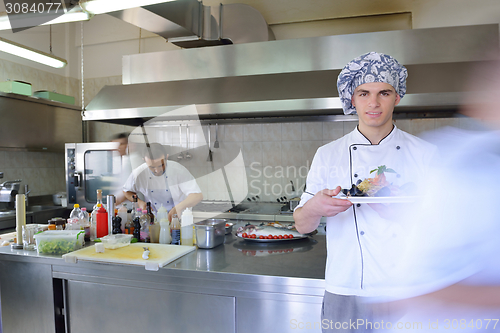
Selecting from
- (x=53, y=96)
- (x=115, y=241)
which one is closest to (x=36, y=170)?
(x=53, y=96)

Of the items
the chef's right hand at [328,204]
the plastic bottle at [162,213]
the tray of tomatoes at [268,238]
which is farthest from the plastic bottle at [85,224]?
the chef's right hand at [328,204]

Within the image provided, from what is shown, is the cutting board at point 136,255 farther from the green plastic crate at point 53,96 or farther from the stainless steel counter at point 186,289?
the green plastic crate at point 53,96

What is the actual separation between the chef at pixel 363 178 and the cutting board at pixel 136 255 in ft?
2.75

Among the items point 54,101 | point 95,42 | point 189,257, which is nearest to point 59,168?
point 54,101

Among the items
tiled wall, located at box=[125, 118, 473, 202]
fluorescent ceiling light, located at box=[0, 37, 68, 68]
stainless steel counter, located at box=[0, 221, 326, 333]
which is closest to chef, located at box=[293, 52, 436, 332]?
stainless steel counter, located at box=[0, 221, 326, 333]

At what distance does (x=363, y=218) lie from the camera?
1333 millimetres

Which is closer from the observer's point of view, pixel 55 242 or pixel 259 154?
pixel 55 242

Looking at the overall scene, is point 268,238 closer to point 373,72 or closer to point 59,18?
point 373,72

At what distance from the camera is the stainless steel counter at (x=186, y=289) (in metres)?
1.62

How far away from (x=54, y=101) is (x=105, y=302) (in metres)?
3.18

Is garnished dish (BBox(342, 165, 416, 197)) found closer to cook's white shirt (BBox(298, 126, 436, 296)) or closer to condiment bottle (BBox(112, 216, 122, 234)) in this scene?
cook's white shirt (BBox(298, 126, 436, 296))

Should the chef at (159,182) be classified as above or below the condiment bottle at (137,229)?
above

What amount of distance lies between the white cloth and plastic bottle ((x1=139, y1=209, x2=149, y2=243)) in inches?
30.6

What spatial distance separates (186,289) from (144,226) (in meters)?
0.72
